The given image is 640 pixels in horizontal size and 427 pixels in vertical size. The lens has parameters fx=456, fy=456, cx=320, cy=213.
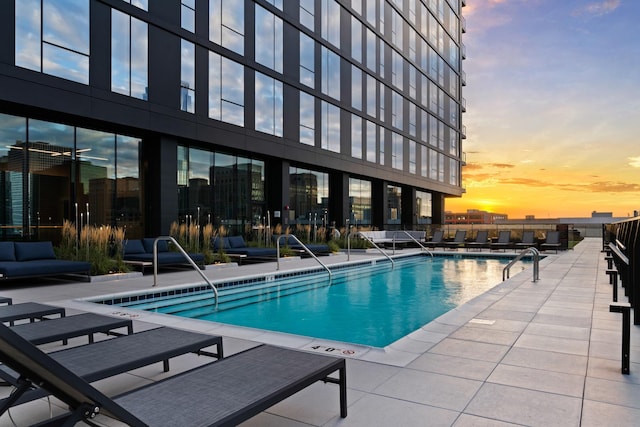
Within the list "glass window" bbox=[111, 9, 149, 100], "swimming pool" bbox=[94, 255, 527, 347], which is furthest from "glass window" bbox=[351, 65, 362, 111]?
"swimming pool" bbox=[94, 255, 527, 347]

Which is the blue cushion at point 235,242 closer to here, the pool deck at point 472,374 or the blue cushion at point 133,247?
the blue cushion at point 133,247

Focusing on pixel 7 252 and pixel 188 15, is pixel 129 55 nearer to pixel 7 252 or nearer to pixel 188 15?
pixel 188 15

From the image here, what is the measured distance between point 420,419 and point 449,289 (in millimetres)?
7160

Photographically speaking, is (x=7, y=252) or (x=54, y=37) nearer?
(x=7, y=252)

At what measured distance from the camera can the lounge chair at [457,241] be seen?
18266mm

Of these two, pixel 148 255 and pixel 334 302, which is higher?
pixel 148 255

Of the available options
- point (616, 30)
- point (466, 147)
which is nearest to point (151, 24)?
point (616, 30)

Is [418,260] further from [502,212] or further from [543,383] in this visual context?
[502,212]

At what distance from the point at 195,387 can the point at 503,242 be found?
58.6 feet

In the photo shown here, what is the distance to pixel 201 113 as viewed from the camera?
14.3m

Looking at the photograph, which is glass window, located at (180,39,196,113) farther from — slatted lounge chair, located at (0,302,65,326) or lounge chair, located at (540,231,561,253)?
lounge chair, located at (540,231,561,253)

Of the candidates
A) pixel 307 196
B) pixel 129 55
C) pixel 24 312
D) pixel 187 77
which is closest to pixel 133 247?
pixel 129 55

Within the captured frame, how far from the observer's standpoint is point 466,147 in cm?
4078

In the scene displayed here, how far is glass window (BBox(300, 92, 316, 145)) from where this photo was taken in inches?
749
